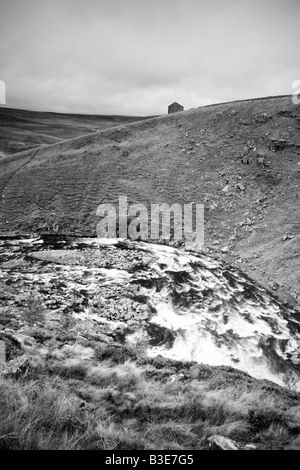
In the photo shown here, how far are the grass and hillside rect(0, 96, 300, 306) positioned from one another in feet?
40.6

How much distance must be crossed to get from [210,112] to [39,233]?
101 feet

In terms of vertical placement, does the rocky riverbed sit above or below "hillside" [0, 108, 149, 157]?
below

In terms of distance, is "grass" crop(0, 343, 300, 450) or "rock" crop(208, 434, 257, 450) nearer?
"grass" crop(0, 343, 300, 450)

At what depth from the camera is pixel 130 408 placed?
19.1 feet

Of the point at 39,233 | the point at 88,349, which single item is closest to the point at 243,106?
the point at 39,233

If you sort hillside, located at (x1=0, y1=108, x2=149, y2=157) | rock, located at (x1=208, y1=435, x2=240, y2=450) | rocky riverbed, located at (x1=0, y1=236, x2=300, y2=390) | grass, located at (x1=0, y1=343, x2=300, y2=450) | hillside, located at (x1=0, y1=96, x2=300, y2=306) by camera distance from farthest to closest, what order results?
hillside, located at (x1=0, y1=108, x2=149, y2=157), hillside, located at (x1=0, y1=96, x2=300, y2=306), rocky riverbed, located at (x1=0, y1=236, x2=300, y2=390), rock, located at (x1=208, y1=435, x2=240, y2=450), grass, located at (x1=0, y1=343, x2=300, y2=450)

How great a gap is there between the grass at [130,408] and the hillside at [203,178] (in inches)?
488

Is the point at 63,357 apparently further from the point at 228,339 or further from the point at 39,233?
the point at 39,233

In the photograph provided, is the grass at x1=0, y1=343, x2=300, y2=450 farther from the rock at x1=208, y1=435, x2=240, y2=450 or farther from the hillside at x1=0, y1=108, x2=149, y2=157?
the hillside at x1=0, y1=108, x2=149, y2=157

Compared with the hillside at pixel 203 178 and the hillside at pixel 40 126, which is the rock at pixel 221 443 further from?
the hillside at pixel 40 126

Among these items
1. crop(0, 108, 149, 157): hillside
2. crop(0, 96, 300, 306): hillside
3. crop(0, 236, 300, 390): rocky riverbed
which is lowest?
crop(0, 236, 300, 390): rocky riverbed

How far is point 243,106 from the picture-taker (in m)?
39.5

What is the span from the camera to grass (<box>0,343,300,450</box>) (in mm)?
4645

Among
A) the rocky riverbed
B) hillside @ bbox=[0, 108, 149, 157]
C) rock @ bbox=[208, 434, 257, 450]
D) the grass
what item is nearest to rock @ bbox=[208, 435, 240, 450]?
rock @ bbox=[208, 434, 257, 450]
